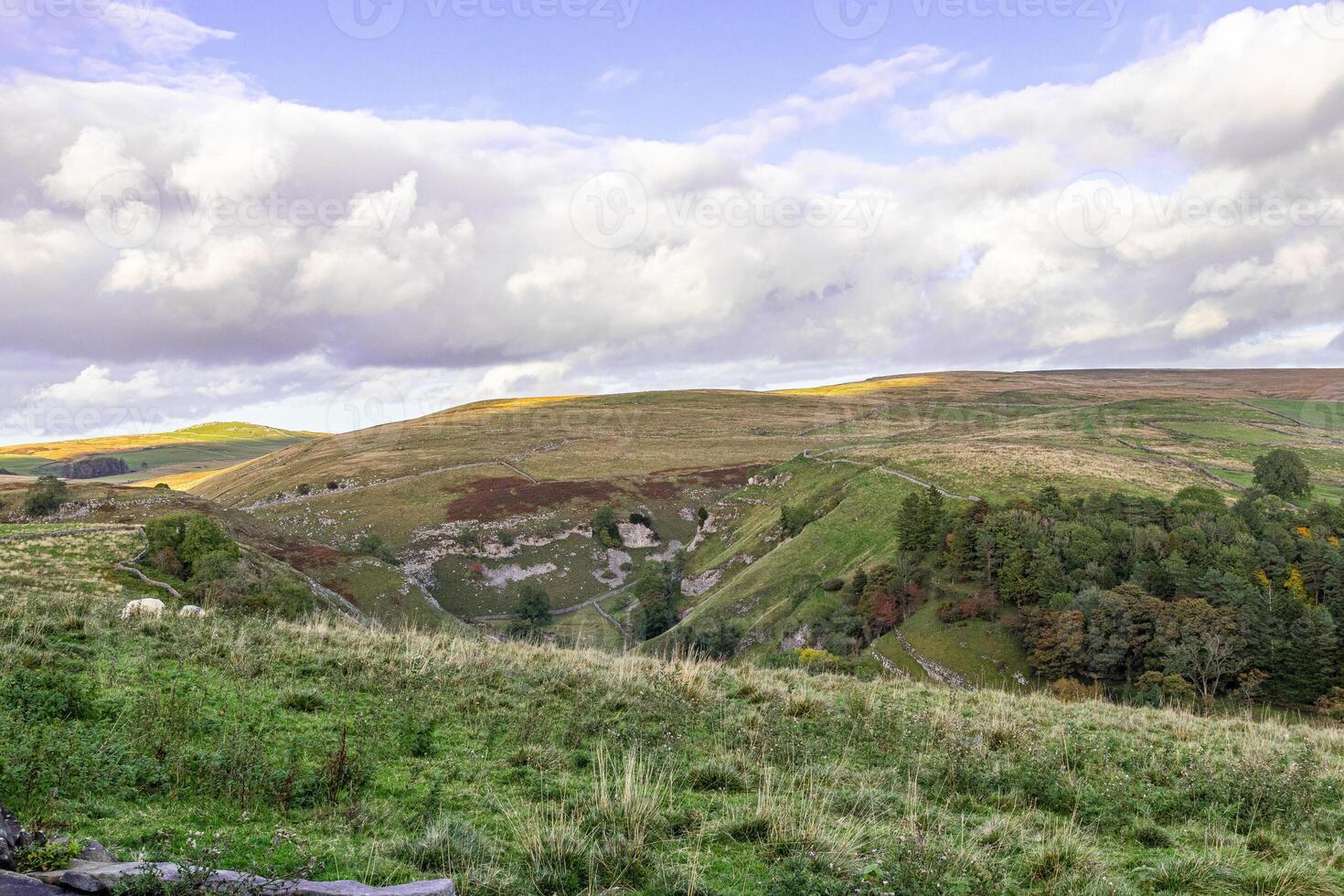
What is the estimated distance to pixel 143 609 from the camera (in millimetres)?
14781

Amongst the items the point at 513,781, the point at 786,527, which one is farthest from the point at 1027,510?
the point at 513,781

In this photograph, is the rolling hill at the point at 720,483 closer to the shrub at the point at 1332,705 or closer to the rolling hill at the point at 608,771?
the shrub at the point at 1332,705

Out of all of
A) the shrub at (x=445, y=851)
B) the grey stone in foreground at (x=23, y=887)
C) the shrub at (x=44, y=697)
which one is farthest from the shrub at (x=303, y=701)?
Answer: the grey stone in foreground at (x=23, y=887)

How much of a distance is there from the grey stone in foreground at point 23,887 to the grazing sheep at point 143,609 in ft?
39.4

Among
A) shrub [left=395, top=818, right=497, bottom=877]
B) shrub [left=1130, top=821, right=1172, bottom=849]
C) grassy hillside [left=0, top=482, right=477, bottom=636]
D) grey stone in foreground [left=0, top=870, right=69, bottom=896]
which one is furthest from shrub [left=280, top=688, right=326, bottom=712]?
grassy hillside [left=0, top=482, right=477, bottom=636]

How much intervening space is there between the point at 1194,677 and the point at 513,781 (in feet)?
148

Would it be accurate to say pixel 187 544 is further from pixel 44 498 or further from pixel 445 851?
pixel 445 851

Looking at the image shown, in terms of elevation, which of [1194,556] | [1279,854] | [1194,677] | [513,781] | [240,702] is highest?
[240,702]

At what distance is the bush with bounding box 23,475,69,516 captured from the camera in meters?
63.8

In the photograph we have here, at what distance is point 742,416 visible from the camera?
614 feet

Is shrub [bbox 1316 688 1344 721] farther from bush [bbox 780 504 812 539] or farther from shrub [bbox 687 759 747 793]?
bush [bbox 780 504 812 539]

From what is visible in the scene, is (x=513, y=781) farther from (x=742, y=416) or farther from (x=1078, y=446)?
(x=742, y=416)

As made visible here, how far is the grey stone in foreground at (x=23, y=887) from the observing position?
3.98 metres

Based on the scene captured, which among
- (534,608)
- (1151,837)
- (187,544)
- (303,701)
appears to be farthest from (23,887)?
(534,608)
